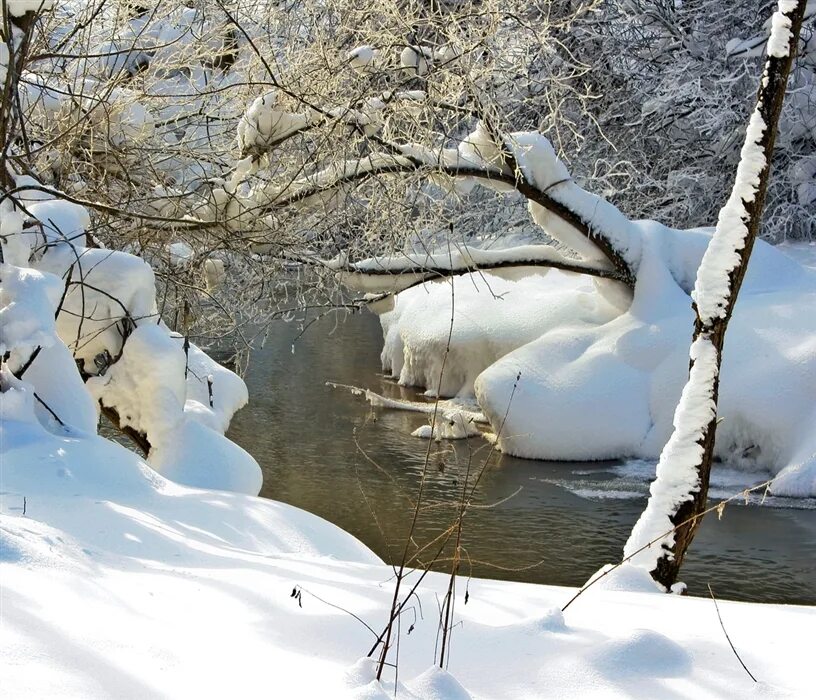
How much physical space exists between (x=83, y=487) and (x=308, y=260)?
4.78 metres

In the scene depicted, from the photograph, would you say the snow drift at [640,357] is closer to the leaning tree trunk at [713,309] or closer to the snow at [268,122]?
the snow at [268,122]

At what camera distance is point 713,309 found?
220 inches

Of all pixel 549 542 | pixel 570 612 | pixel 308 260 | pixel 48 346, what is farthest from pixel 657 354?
pixel 570 612

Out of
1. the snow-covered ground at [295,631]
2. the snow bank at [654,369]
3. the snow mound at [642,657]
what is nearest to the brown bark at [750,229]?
the snow-covered ground at [295,631]

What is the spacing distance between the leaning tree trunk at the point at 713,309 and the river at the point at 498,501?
1552 mm

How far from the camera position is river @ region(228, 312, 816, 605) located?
27.6 ft

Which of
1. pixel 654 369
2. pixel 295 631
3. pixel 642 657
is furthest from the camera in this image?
pixel 654 369

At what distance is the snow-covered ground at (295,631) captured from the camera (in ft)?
7.08

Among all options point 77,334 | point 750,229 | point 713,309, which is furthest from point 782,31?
point 77,334

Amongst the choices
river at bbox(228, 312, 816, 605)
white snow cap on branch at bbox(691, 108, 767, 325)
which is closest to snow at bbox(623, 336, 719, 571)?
white snow cap on branch at bbox(691, 108, 767, 325)

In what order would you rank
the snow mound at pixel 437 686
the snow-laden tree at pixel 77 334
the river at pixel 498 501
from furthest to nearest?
the river at pixel 498 501, the snow-laden tree at pixel 77 334, the snow mound at pixel 437 686

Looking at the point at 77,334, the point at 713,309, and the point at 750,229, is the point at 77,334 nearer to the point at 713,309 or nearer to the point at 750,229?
the point at 713,309

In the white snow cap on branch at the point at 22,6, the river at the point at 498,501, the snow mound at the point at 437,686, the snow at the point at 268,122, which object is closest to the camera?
the snow mound at the point at 437,686

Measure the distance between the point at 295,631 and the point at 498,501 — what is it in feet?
18.5
